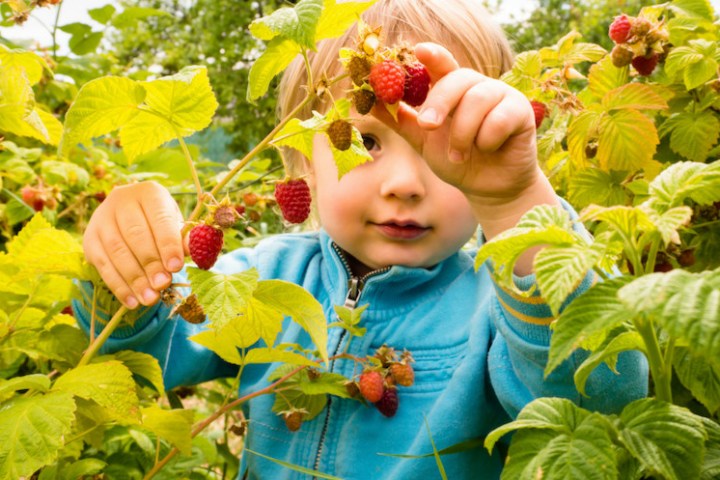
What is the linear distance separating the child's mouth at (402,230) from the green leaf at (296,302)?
435 millimetres

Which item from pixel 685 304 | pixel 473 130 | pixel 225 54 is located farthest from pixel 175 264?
pixel 225 54

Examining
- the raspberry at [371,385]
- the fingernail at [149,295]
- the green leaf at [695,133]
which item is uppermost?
the green leaf at [695,133]

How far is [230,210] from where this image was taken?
2.38 feet

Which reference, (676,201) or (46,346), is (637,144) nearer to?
(676,201)

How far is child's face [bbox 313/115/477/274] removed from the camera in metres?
1.16

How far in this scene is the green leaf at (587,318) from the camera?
20.4 inches

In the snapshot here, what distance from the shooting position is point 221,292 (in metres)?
0.71

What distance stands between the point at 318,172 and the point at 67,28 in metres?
0.95

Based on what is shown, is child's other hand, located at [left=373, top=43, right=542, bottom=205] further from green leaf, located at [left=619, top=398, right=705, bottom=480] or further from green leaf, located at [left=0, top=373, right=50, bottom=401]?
green leaf, located at [left=0, top=373, right=50, bottom=401]

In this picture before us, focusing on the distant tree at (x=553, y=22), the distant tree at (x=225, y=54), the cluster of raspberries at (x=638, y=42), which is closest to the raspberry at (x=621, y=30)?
the cluster of raspberries at (x=638, y=42)

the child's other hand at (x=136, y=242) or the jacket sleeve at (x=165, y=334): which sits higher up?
the child's other hand at (x=136, y=242)

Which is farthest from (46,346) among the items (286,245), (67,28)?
(67,28)

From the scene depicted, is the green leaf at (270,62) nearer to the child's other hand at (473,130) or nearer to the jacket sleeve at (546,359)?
the child's other hand at (473,130)

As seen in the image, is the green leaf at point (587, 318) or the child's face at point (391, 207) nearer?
the green leaf at point (587, 318)
